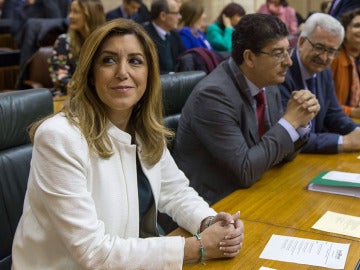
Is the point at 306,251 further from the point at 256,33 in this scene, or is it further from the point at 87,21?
the point at 87,21

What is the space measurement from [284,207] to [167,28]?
3.69m

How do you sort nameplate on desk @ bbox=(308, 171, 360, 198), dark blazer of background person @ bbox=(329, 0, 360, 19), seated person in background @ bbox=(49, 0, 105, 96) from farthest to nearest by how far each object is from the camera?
seated person in background @ bbox=(49, 0, 105, 96)
dark blazer of background person @ bbox=(329, 0, 360, 19)
nameplate on desk @ bbox=(308, 171, 360, 198)

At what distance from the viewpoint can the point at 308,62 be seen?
2500 mm

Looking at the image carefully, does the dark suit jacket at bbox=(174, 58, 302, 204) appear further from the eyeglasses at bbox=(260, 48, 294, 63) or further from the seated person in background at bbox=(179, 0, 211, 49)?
the seated person in background at bbox=(179, 0, 211, 49)

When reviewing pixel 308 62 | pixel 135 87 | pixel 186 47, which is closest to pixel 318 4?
pixel 186 47

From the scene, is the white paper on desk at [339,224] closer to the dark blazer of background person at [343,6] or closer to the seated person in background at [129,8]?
the dark blazer of background person at [343,6]

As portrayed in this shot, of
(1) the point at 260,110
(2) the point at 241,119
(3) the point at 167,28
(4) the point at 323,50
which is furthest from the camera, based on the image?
(3) the point at 167,28

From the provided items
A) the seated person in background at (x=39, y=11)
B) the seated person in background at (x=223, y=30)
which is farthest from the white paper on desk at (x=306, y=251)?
the seated person in background at (x=39, y=11)

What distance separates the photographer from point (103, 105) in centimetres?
138

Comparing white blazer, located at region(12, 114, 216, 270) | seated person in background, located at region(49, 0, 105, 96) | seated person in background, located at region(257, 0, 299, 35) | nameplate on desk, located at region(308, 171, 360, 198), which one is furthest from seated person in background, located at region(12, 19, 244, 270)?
seated person in background, located at region(257, 0, 299, 35)

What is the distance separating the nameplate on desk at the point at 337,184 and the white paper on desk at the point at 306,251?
41 centimetres

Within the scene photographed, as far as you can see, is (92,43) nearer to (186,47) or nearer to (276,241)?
(276,241)

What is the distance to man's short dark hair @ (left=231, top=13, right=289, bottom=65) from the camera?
78.2 inches

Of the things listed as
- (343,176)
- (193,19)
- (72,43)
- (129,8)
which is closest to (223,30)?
(193,19)
